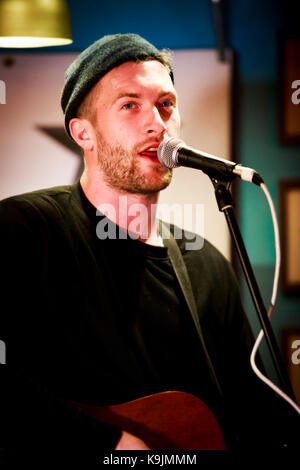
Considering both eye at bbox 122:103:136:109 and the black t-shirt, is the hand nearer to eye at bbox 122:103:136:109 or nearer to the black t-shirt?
the black t-shirt

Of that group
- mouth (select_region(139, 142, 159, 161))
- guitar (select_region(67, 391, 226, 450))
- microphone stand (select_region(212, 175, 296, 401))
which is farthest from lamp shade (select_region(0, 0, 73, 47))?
guitar (select_region(67, 391, 226, 450))

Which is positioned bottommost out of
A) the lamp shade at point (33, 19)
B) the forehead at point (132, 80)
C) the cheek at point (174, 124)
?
the cheek at point (174, 124)

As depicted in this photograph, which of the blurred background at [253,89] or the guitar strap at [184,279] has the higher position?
the blurred background at [253,89]

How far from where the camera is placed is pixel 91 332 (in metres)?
1.66

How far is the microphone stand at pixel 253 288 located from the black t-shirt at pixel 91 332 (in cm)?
50

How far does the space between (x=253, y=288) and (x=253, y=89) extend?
59.8 inches

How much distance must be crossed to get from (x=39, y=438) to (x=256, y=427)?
0.71m

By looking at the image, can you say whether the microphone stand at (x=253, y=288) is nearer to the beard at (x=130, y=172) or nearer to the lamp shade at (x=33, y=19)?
the beard at (x=130, y=172)

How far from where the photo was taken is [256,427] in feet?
6.06

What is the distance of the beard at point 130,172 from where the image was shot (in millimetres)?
1713

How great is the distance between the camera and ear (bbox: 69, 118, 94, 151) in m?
1.85

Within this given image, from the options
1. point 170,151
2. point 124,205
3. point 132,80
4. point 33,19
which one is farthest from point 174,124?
point 33,19

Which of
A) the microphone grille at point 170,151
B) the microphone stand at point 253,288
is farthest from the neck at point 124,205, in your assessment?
the microphone stand at point 253,288
